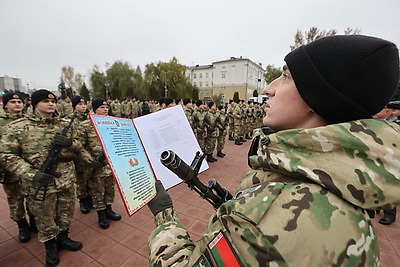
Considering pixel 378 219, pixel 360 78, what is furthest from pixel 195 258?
pixel 378 219

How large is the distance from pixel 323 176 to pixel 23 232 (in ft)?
13.4

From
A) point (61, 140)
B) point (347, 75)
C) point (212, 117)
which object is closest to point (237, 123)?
point (212, 117)

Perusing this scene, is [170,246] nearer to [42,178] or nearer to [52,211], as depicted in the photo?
[42,178]

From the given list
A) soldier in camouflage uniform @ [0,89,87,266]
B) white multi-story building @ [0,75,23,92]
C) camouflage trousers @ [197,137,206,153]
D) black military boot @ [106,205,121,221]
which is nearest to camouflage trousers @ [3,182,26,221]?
soldier in camouflage uniform @ [0,89,87,266]

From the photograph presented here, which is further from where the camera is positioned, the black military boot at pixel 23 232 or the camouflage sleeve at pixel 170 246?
the black military boot at pixel 23 232

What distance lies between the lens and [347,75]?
757 millimetres

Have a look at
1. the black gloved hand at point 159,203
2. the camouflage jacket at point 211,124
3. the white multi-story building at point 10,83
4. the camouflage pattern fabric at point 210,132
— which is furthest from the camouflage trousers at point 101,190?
the white multi-story building at point 10,83

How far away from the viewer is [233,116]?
10648 millimetres

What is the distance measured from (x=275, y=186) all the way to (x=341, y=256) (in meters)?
0.27

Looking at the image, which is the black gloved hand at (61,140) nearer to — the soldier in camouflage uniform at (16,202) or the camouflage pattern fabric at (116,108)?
the soldier in camouflage uniform at (16,202)

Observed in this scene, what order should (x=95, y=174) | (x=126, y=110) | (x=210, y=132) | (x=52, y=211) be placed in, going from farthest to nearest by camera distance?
1. (x=126, y=110)
2. (x=210, y=132)
3. (x=95, y=174)
4. (x=52, y=211)

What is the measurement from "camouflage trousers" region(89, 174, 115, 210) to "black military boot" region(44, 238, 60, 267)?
0.80 m

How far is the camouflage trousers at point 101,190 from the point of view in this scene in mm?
3355

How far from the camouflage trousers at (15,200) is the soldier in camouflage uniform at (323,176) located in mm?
3314
